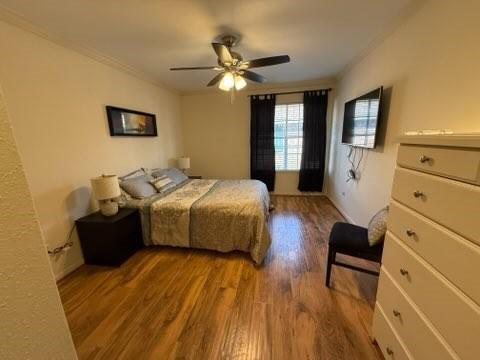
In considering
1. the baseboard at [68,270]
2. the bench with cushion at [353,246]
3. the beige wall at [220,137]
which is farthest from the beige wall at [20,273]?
the beige wall at [220,137]

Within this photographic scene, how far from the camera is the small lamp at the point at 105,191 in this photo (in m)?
2.22

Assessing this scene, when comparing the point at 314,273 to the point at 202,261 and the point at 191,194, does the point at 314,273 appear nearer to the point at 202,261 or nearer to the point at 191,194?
the point at 202,261

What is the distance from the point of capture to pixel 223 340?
1457 millimetres

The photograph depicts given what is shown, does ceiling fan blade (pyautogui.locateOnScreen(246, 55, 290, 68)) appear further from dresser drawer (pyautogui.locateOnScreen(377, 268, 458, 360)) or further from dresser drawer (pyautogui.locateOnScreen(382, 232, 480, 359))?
dresser drawer (pyautogui.locateOnScreen(377, 268, 458, 360))

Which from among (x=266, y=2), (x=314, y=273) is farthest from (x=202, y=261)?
(x=266, y=2)

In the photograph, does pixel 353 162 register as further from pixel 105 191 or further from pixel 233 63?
pixel 105 191

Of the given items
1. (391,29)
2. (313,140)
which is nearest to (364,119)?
(391,29)

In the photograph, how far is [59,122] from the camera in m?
2.16

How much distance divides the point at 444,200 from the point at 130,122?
A: 355cm

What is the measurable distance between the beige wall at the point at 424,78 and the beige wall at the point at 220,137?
2346 millimetres

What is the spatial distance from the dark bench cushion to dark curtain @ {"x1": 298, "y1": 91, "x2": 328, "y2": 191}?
274 centimetres

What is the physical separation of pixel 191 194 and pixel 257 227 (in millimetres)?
1140

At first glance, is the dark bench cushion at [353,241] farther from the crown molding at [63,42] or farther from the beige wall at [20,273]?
the crown molding at [63,42]

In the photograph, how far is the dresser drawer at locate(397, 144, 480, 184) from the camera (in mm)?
740
